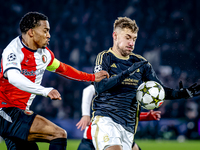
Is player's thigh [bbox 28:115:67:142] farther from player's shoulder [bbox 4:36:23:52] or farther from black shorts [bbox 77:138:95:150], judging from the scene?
player's shoulder [bbox 4:36:23:52]

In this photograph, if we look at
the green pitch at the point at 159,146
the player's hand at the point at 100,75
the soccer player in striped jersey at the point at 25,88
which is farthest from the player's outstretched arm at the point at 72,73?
the green pitch at the point at 159,146

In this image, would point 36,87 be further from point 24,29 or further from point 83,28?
point 83,28

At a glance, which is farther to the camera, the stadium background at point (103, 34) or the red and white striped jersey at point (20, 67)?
the stadium background at point (103, 34)

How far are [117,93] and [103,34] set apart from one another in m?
12.1

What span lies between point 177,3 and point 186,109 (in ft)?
22.6

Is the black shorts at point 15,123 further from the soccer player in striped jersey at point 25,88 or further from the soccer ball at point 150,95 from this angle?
the soccer ball at point 150,95

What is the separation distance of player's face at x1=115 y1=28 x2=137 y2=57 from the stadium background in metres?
8.81

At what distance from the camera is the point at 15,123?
2.90 meters

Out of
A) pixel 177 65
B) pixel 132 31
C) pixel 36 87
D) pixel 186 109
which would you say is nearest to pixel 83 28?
pixel 177 65

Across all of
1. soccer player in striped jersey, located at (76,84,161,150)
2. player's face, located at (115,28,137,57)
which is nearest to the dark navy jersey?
player's face, located at (115,28,137,57)

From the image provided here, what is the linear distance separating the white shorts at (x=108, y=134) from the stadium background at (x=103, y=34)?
897 centimetres

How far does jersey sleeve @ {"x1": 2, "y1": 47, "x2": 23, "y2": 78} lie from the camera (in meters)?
2.73

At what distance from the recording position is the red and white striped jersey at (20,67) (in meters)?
2.87

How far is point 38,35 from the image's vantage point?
3.08m
